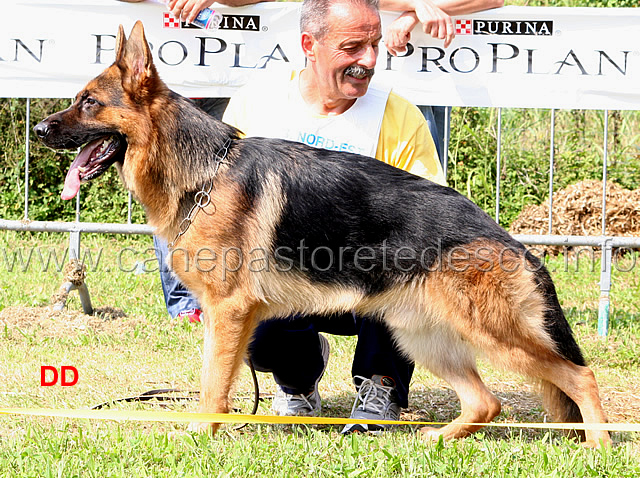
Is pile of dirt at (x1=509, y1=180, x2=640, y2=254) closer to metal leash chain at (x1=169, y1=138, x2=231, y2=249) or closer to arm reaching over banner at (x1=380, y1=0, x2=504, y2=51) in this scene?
arm reaching over banner at (x1=380, y1=0, x2=504, y2=51)

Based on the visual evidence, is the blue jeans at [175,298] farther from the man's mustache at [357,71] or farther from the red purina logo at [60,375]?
the man's mustache at [357,71]

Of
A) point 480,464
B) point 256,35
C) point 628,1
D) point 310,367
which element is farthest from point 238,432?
point 628,1

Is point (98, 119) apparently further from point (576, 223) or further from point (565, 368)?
point (576, 223)

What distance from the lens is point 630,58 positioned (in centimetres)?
551

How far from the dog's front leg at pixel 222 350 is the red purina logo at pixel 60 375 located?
4.19 feet

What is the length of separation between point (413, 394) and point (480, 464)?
1402 millimetres

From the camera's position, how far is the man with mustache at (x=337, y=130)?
3.90m

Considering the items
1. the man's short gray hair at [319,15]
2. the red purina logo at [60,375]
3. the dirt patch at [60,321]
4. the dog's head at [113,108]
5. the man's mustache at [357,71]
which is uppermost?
the man's short gray hair at [319,15]

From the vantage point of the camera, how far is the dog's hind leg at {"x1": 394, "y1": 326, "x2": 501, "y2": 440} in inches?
142

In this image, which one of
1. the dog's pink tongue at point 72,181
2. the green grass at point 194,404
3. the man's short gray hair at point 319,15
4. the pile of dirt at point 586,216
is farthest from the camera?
the pile of dirt at point 586,216

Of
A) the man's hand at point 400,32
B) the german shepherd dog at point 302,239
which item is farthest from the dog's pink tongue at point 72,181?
the man's hand at point 400,32

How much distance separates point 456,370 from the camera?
3740 millimetres

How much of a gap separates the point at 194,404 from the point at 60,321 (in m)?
1.96

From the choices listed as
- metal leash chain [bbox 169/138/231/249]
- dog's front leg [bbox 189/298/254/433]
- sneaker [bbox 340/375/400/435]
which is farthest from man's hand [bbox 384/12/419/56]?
dog's front leg [bbox 189/298/254/433]
